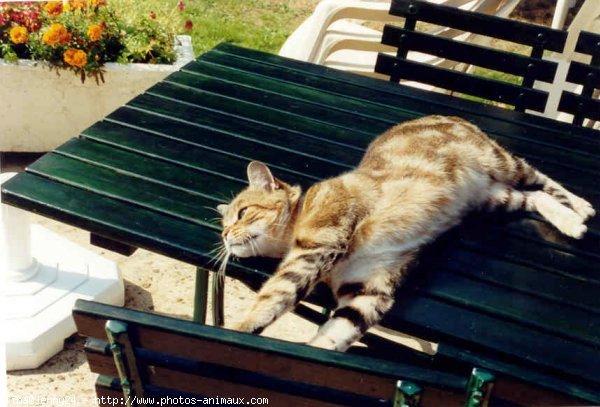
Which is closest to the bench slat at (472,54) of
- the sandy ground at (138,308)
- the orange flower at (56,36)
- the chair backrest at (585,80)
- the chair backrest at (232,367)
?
the chair backrest at (585,80)

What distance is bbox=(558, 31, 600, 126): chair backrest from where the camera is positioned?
330 cm

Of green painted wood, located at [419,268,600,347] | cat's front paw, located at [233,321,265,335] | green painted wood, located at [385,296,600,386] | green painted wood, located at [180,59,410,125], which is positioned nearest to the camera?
green painted wood, located at [385,296,600,386]

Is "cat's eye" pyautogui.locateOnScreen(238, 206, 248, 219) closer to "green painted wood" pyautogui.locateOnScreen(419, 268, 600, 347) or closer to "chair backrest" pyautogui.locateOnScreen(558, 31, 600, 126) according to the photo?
"green painted wood" pyautogui.locateOnScreen(419, 268, 600, 347)

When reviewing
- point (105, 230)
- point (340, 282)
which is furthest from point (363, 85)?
point (105, 230)

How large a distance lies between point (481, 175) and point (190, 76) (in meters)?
1.38

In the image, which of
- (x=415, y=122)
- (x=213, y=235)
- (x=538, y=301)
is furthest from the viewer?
(x=415, y=122)

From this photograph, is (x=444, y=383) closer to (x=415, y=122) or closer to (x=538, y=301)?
(x=538, y=301)

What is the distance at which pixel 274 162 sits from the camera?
264cm

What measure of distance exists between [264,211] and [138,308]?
4.42ft

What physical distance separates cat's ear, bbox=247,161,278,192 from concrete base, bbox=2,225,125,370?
4.13 feet

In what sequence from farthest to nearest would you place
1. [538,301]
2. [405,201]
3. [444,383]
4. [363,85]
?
1. [363,85]
2. [405,201]
3. [538,301]
4. [444,383]

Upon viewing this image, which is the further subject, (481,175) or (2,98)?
(2,98)

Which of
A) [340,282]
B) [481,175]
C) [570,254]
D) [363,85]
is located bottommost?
[340,282]

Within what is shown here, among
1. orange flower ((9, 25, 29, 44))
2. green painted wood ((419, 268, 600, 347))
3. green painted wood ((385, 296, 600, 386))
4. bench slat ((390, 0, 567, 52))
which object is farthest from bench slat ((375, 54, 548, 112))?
orange flower ((9, 25, 29, 44))
